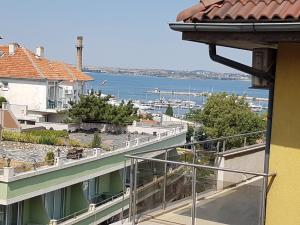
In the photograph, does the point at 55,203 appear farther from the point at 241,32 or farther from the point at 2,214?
the point at 241,32

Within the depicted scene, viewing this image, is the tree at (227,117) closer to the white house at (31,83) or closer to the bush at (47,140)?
the white house at (31,83)

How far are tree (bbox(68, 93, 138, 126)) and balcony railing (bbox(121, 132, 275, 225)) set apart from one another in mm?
37296

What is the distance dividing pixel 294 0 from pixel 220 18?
2.23 ft

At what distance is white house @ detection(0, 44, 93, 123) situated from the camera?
50.9 meters

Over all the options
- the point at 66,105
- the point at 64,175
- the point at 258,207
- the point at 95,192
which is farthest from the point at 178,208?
the point at 66,105

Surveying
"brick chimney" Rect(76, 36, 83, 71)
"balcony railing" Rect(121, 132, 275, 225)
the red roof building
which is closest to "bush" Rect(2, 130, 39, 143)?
"balcony railing" Rect(121, 132, 275, 225)

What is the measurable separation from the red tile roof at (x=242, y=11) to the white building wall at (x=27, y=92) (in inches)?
1832

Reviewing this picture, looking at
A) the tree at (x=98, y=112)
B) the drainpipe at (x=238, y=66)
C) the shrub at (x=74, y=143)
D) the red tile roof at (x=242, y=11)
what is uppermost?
the red tile roof at (x=242, y=11)

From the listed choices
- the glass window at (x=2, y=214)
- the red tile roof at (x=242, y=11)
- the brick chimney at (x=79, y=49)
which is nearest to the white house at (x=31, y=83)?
the brick chimney at (x=79, y=49)

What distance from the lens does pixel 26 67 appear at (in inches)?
2050

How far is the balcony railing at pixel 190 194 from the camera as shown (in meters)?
6.14

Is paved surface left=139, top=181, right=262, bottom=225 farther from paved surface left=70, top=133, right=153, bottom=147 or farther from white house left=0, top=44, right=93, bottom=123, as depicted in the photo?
white house left=0, top=44, right=93, bottom=123

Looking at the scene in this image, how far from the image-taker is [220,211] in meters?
6.64

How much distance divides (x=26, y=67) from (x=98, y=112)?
10766mm
